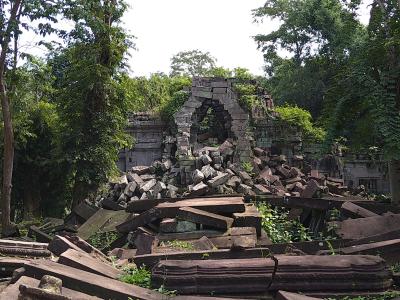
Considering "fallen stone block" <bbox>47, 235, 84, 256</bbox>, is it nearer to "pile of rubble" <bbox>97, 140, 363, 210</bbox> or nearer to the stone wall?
"pile of rubble" <bbox>97, 140, 363, 210</bbox>

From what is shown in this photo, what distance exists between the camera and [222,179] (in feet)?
39.8

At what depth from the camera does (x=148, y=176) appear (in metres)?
15.0

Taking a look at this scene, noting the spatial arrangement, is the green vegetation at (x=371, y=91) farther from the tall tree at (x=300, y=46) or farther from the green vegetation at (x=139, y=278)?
the tall tree at (x=300, y=46)

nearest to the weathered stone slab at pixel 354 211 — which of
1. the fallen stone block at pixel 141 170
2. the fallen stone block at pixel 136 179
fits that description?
the fallen stone block at pixel 136 179

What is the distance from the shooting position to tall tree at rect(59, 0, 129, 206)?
12530 mm

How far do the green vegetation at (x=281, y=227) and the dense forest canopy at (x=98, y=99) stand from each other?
213 cm

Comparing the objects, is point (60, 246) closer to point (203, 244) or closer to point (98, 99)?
point (203, 244)

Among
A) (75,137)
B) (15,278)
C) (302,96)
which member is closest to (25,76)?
(75,137)

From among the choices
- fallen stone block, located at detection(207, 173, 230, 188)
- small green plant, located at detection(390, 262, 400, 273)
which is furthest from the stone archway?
small green plant, located at detection(390, 262, 400, 273)

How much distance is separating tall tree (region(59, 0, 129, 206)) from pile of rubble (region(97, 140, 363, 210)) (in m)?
1.09

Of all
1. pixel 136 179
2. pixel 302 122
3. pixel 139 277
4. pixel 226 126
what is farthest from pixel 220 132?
pixel 139 277

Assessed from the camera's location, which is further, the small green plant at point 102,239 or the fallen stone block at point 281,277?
the small green plant at point 102,239

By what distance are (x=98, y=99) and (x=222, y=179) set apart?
431 centimetres

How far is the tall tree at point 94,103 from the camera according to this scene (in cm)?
1253
